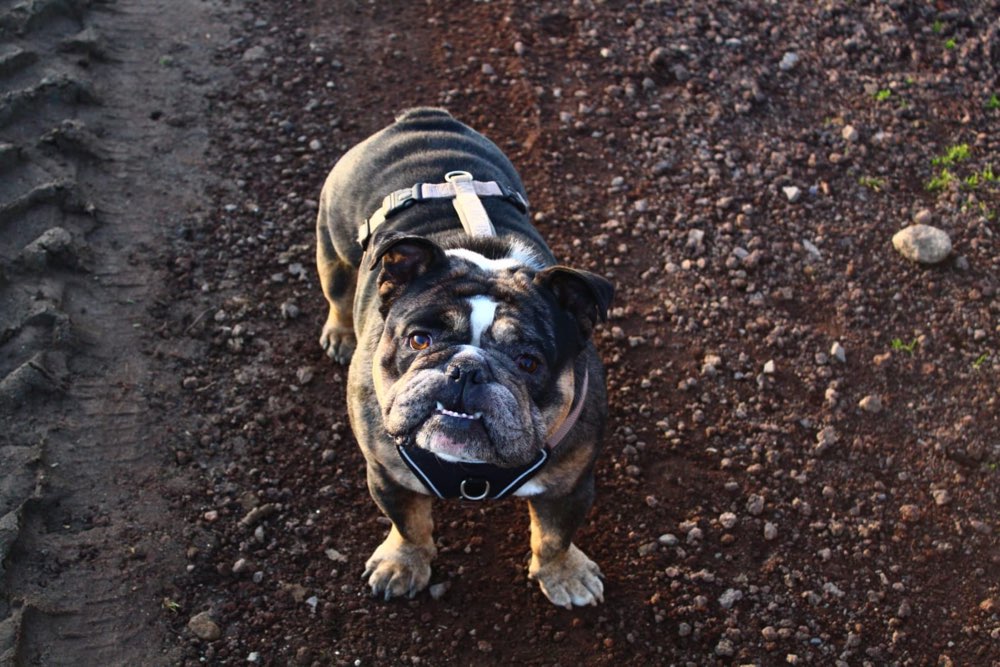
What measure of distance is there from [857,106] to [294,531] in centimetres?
532

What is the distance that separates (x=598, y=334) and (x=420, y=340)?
233 cm

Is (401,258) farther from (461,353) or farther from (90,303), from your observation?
(90,303)

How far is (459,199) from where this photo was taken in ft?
15.7

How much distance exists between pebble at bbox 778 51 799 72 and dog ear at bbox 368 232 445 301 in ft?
15.3

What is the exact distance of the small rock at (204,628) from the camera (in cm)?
471

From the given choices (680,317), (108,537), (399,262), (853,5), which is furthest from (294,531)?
(853,5)

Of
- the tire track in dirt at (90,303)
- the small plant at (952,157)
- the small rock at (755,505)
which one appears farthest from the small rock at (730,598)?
the small plant at (952,157)

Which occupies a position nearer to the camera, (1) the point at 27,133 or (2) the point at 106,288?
(2) the point at 106,288

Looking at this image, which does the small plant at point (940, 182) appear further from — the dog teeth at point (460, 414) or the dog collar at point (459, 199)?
the dog teeth at point (460, 414)

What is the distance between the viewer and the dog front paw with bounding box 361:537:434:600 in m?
4.93

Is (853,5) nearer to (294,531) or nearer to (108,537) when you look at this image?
(294,531)

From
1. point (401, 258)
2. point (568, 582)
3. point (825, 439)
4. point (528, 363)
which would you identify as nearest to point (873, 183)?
point (825, 439)

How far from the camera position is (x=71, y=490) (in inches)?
199

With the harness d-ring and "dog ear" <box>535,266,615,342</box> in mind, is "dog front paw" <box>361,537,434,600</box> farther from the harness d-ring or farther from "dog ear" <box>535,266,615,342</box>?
"dog ear" <box>535,266,615,342</box>
